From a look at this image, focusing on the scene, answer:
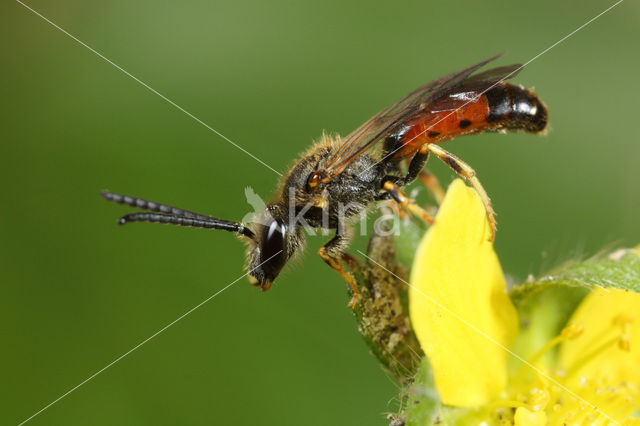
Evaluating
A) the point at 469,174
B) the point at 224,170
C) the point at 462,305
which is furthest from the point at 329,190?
the point at 224,170

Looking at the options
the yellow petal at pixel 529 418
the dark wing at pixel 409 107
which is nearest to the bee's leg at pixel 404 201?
the dark wing at pixel 409 107

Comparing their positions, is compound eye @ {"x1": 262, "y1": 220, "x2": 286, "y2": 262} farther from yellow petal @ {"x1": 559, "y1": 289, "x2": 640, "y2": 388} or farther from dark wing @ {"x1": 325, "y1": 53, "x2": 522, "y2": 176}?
yellow petal @ {"x1": 559, "y1": 289, "x2": 640, "y2": 388}

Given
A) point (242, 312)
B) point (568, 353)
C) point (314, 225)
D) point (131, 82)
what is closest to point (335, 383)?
point (242, 312)

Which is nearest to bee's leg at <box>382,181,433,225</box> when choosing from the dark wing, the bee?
the bee

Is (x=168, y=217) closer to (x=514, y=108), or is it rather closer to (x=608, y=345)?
(x=514, y=108)

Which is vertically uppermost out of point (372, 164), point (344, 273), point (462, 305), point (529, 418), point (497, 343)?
point (372, 164)

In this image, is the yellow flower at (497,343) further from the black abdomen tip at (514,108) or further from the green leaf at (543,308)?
the black abdomen tip at (514,108)
